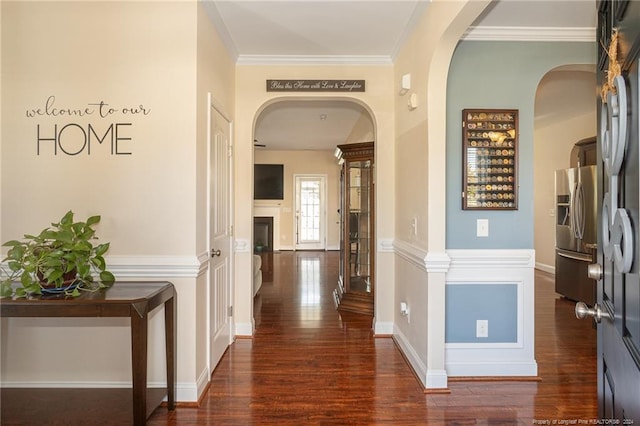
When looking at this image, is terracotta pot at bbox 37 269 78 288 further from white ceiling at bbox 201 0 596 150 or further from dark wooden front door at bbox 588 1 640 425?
dark wooden front door at bbox 588 1 640 425

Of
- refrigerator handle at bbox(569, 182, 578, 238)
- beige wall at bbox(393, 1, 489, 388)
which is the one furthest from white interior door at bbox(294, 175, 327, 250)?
beige wall at bbox(393, 1, 489, 388)

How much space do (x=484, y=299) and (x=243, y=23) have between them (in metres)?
2.93

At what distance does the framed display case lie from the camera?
8.98 feet

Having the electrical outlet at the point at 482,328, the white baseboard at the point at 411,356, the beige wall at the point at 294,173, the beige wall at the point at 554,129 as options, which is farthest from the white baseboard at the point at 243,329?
the beige wall at the point at 294,173

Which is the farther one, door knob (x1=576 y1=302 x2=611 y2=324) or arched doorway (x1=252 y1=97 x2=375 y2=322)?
arched doorway (x1=252 y1=97 x2=375 y2=322)

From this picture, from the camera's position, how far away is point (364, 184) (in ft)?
14.6

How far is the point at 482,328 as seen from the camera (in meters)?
2.76

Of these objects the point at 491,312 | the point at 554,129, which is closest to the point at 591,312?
the point at 491,312

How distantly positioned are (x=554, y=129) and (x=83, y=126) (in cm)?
693

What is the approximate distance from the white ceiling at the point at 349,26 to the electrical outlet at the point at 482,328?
2.22 meters

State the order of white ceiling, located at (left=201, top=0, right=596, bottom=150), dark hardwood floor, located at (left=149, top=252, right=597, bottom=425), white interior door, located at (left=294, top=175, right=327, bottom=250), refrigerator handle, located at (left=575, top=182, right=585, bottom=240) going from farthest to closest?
white interior door, located at (left=294, top=175, right=327, bottom=250), refrigerator handle, located at (left=575, top=182, right=585, bottom=240), white ceiling, located at (left=201, top=0, right=596, bottom=150), dark hardwood floor, located at (left=149, top=252, right=597, bottom=425)

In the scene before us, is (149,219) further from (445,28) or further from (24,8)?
(445,28)

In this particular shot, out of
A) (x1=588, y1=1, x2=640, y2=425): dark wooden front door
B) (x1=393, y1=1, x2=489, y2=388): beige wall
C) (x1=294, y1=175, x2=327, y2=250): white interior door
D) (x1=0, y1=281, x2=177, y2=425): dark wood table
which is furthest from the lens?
(x1=294, y1=175, x2=327, y2=250): white interior door

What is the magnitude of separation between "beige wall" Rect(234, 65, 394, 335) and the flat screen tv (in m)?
6.35
